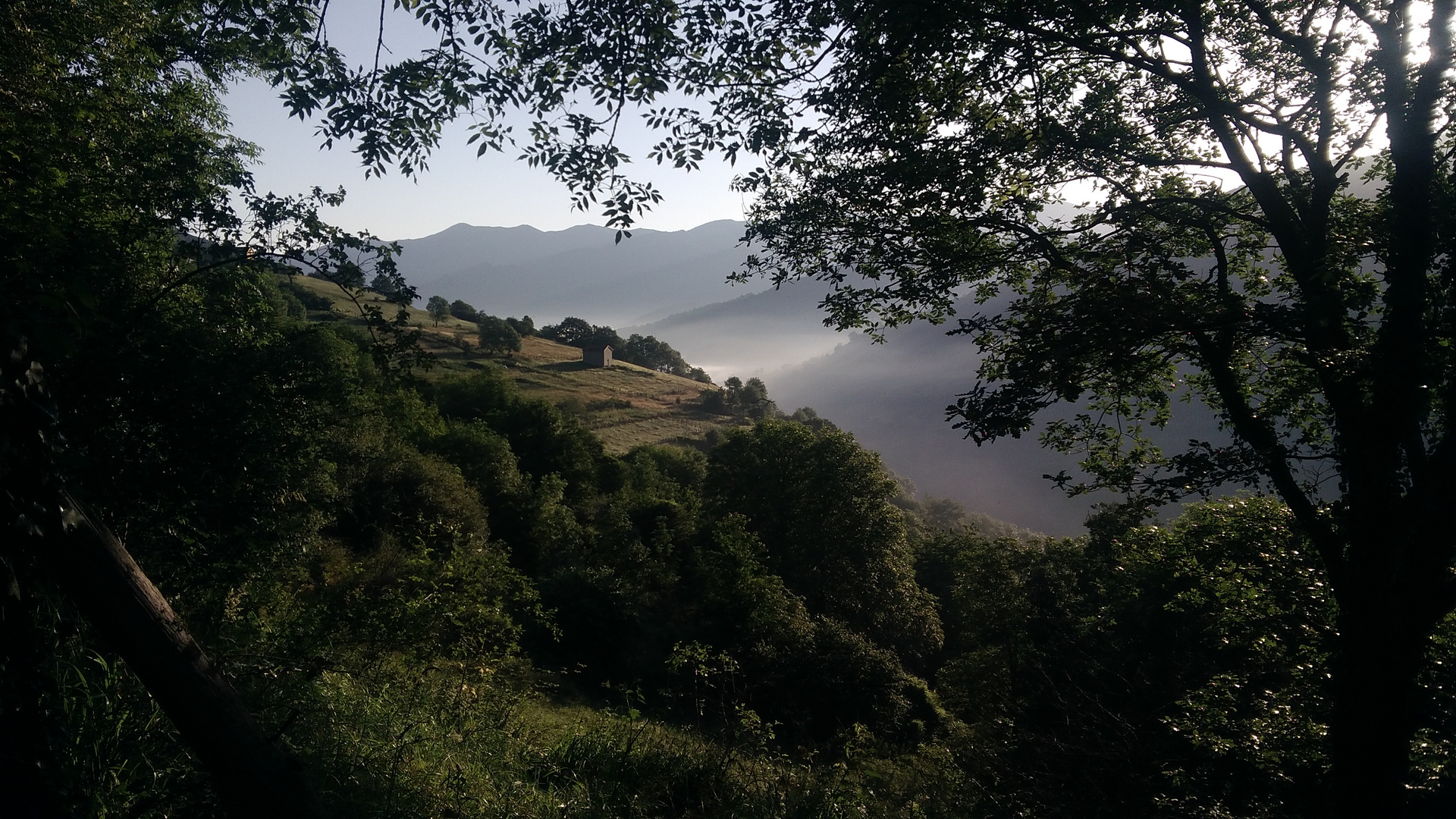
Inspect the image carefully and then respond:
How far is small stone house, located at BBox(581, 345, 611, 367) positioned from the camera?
89938 millimetres

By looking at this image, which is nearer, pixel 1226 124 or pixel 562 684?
pixel 1226 124

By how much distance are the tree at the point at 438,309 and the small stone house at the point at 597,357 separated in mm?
20080

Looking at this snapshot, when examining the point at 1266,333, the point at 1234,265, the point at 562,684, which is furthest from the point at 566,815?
the point at 562,684

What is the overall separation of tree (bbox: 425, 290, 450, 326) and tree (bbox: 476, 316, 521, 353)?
9297 mm

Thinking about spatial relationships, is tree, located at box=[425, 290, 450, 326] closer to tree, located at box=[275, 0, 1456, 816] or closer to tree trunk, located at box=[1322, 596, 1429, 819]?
tree, located at box=[275, 0, 1456, 816]

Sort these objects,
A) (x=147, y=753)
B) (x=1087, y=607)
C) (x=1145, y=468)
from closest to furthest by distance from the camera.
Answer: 1. (x=147, y=753)
2. (x=1145, y=468)
3. (x=1087, y=607)

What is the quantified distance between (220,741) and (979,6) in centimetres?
615

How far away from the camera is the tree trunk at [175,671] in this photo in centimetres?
264

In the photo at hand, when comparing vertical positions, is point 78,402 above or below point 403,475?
above

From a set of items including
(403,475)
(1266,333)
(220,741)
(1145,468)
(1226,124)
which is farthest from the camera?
(403,475)

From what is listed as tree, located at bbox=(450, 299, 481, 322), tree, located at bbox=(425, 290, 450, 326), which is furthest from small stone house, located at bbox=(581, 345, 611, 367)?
tree, located at bbox=(425, 290, 450, 326)

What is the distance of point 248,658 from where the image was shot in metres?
4.80

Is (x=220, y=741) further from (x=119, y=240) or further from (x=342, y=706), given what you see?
(x=119, y=240)

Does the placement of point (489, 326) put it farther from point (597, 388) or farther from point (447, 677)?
point (447, 677)
